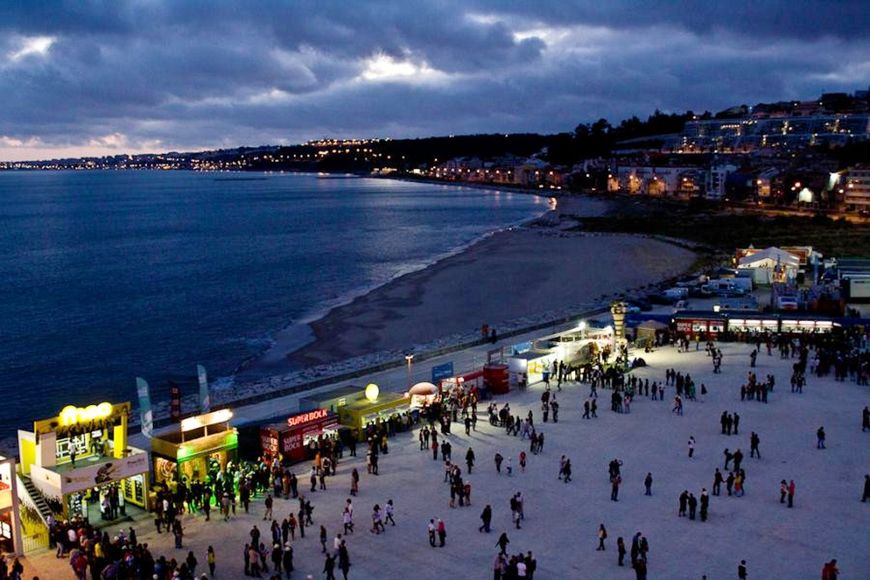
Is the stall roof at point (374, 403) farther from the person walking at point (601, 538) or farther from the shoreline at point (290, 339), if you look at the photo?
the shoreline at point (290, 339)

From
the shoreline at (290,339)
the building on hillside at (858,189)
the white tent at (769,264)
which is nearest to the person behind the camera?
the shoreline at (290,339)

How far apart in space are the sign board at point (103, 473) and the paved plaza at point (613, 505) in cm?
122

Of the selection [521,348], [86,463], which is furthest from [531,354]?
[86,463]

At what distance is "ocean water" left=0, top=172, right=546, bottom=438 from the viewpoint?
39594mm

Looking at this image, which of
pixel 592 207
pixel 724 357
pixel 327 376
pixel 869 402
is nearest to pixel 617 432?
pixel 869 402

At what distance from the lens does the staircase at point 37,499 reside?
57.7 feet

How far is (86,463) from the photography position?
61.3 feet

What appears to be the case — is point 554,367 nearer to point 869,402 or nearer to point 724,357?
point 724,357

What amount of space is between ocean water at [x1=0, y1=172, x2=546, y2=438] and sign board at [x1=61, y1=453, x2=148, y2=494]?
14198mm

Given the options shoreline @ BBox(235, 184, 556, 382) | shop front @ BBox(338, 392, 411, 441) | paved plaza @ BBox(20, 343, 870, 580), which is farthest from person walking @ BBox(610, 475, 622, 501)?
shoreline @ BBox(235, 184, 556, 382)

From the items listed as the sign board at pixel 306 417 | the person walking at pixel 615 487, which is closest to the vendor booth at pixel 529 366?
the sign board at pixel 306 417

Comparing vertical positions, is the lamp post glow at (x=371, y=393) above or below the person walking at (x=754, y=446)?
above

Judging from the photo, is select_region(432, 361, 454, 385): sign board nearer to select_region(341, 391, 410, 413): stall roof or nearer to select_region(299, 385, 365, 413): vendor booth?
select_region(341, 391, 410, 413): stall roof

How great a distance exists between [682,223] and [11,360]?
83728mm
